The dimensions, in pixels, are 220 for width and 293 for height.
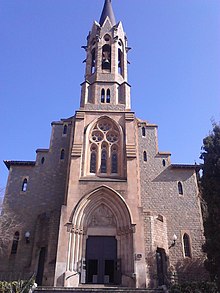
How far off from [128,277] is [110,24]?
2533 cm

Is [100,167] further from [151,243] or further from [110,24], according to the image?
[110,24]

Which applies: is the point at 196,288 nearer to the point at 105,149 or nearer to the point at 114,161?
the point at 114,161

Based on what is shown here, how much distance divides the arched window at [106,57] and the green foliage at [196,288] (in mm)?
20726

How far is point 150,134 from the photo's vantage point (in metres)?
26.1

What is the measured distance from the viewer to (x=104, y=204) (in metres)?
20.2

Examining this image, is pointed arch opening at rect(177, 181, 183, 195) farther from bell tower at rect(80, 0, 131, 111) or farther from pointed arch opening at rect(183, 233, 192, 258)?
bell tower at rect(80, 0, 131, 111)

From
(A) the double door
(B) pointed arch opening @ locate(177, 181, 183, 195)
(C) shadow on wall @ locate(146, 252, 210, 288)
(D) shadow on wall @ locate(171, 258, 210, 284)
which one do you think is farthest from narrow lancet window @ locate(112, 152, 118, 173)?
(D) shadow on wall @ locate(171, 258, 210, 284)

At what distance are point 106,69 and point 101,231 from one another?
16138 mm

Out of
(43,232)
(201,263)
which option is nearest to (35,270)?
(43,232)

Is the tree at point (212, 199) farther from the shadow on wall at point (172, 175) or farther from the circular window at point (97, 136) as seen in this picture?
the circular window at point (97, 136)

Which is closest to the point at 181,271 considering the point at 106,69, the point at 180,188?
the point at 180,188

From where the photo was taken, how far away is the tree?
16.1m

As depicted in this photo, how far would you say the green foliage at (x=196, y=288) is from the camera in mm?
13574

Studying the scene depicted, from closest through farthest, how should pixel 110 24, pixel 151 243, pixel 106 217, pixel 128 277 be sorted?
pixel 128 277 → pixel 151 243 → pixel 106 217 → pixel 110 24
